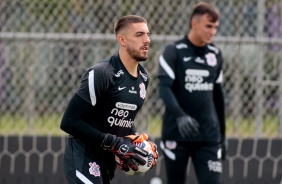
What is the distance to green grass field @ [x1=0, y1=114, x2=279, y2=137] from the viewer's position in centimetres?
798

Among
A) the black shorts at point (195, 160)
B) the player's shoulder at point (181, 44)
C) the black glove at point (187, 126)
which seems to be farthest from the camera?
the player's shoulder at point (181, 44)

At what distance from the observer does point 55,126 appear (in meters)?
8.05

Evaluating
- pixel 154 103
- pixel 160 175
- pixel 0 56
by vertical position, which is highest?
pixel 0 56

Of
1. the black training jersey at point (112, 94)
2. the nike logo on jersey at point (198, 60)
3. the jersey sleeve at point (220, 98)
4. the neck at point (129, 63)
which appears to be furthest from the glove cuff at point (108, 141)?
the jersey sleeve at point (220, 98)

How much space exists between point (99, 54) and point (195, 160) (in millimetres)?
1719

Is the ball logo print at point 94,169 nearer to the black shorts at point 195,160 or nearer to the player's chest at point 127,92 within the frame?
the player's chest at point 127,92

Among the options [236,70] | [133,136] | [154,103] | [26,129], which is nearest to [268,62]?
[236,70]

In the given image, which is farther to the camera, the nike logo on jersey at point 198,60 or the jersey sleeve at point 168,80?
the nike logo on jersey at point 198,60

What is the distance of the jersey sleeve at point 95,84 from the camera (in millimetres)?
5215

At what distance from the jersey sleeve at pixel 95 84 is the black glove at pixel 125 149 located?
27 cm

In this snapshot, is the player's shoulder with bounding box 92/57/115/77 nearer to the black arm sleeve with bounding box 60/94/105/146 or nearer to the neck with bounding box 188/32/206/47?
the black arm sleeve with bounding box 60/94/105/146

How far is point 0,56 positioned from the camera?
794 centimetres

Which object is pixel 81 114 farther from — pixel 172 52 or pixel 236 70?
pixel 236 70

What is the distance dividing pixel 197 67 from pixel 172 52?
0.83ft
